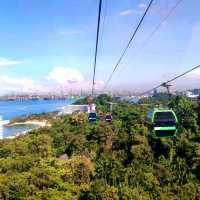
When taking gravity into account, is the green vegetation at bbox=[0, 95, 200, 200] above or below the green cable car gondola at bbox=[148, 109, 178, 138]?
below

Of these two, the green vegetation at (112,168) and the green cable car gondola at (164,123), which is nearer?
the green cable car gondola at (164,123)

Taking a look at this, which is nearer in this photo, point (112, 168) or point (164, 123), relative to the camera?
point (164, 123)

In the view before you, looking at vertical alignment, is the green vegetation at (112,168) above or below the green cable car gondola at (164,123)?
below

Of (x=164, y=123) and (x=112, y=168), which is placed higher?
(x=164, y=123)
